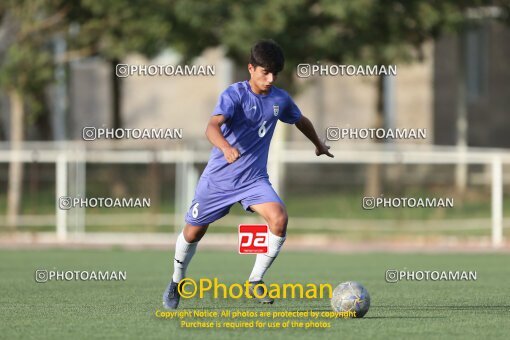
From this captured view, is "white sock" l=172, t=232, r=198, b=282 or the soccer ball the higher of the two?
"white sock" l=172, t=232, r=198, b=282

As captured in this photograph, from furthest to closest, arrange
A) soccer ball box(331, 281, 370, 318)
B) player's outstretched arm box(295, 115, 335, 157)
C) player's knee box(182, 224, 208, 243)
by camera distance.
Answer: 1. player's outstretched arm box(295, 115, 335, 157)
2. player's knee box(182, 224, 208, 243)
3. soccer ball box(331, 281, 370, 318)

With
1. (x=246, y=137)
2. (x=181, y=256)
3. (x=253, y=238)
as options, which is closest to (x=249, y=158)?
(x=246, y=137)

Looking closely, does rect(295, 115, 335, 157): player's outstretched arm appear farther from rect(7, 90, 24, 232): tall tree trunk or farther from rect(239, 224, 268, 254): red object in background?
rect(7, 90, 24, 232): tall tree trunk

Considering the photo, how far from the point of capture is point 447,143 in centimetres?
3944

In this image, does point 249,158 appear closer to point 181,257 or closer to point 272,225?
point 272,225

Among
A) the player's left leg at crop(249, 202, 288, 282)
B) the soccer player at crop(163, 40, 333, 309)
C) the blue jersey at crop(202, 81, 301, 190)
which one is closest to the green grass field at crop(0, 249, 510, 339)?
the player's left leg at crop(249, 202, 288, 282)

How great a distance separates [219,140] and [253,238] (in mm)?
1086

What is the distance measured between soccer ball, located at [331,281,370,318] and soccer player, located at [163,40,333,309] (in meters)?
0.88

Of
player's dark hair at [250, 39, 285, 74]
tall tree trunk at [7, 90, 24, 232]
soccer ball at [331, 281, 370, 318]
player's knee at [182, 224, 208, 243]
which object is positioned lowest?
soccer ball at [331, 281, 370, 318]

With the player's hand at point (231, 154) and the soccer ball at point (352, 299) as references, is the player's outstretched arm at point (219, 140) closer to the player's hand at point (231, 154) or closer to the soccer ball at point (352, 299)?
the player's hand at point (231, 154)

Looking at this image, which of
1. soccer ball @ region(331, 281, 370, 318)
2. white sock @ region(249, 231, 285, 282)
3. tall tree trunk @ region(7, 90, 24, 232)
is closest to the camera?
soccer ball @ region(331, 281, 370, 318)

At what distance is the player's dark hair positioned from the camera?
10.1 m

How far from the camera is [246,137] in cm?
1033

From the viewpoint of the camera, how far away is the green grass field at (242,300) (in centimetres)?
891
